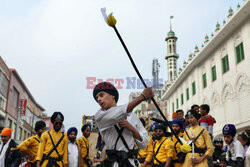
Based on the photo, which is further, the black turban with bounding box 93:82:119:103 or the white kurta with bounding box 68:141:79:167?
the white kurta with bounding box 68:141:79:167

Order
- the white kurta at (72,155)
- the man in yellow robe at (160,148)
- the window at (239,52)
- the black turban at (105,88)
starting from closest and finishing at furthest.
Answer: the black turban at (105,88)
the man in yellow robe at (160,148)
the white kurta at (72,155)
the window at (239,52)

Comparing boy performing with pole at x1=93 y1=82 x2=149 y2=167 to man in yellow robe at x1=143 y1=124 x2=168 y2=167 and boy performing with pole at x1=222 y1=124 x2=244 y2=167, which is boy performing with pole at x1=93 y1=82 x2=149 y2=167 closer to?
man in yellow robe at x1=143 y1=124 x2=168 y2=167

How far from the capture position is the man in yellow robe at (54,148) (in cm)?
555

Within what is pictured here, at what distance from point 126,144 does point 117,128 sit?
223mm

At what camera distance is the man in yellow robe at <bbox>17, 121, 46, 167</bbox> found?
6242 mm

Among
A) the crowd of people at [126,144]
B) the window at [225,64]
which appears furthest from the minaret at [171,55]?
the crowd of people at [126,144]

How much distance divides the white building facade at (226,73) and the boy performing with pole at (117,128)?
50.4ft

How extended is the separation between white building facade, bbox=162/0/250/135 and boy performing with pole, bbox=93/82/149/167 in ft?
50.4

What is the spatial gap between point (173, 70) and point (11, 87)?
25189mm

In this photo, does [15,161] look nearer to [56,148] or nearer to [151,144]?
[56,148]

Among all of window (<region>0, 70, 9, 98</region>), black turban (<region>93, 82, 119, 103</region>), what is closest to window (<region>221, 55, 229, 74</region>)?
black turban (<region>93, 82, 119, 103</region>)

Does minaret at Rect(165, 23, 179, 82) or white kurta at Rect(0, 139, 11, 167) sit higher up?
minaret at Rect(165, 23, 179, 82)

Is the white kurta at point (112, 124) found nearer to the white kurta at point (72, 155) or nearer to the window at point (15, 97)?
the white kurta at point (72, 155)

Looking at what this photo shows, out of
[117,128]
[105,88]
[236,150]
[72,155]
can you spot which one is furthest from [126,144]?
[72,155]
